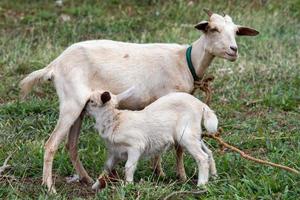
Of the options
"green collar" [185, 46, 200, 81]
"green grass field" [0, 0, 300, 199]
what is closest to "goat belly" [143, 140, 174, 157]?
"green grass field" [0, 0, 300, 199]

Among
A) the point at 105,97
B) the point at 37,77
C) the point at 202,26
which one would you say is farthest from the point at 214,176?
the point at 37,77

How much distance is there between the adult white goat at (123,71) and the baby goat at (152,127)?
24 centimetres

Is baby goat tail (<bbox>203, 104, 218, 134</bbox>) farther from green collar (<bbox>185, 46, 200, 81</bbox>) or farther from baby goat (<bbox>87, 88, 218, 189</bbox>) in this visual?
green collar (<bbox>185, 46, 200, 81</bbox>)

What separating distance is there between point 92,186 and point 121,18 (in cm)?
727

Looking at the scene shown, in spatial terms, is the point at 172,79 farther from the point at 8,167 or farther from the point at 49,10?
the point at 49,10

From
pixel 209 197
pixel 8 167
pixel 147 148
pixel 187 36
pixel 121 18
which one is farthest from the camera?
pixel 121 18

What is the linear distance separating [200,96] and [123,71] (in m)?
2.79

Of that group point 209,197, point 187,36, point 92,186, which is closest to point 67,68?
point 92,186

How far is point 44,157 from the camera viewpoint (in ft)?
20.2

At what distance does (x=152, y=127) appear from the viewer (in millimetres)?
5930

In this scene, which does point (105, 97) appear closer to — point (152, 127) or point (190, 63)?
point (152, 127)

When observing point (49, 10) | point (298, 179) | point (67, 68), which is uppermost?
point (67, 68)

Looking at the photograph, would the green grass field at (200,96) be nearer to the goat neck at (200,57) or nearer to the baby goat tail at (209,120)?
the baby goat tail at (209,120)

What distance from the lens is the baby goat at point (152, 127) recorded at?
5887mm
